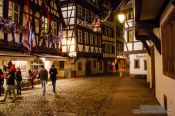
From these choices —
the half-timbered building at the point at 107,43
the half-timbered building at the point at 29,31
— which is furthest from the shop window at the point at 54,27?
the half-timbered building at the point at 107,43

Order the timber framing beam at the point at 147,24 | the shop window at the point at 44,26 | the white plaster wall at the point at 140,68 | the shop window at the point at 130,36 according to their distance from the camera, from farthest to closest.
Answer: the shop window at the point at 130,36, the white plaster wall at the point at 140,68, the shop window at the point at 44,26, the timber framing beam at the point at 147,24

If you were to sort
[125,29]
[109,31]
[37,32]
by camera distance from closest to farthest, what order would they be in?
[37,32], [125,29], [109,31]

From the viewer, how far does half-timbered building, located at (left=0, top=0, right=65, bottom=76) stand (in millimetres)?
17312

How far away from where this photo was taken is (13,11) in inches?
740

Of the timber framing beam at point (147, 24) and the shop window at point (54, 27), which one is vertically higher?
the shop window at point (54, 27)

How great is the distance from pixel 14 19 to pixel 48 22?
6.37 m

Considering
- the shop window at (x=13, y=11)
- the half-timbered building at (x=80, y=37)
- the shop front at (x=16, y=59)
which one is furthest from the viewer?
the half-timbered building at (x=80, y=37)

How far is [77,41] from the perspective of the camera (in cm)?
3212

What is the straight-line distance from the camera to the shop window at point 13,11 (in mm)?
18489

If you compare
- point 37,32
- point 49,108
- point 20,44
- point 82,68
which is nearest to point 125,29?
point 82,68

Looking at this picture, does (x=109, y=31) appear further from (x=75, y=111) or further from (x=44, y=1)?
(x=75, y=111)

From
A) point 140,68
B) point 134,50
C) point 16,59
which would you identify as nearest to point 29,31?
point 16,59

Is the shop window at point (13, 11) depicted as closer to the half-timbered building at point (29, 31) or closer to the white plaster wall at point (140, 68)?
the half-timbered building at point (29, 31)

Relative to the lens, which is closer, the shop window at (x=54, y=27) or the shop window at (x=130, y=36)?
the shop window at (x=54, y=27)
